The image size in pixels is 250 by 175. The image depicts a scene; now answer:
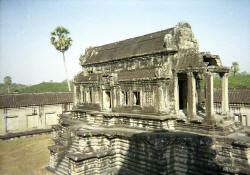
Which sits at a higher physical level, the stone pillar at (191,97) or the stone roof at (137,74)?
the stone roof at (137,74)

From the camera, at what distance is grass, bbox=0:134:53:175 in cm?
1523

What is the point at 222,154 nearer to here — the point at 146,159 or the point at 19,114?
the point at 146,159

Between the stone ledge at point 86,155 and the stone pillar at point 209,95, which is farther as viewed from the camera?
the stone ledge at point 86,155

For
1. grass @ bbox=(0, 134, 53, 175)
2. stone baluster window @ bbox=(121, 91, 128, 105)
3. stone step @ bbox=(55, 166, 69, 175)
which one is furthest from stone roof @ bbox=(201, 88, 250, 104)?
grass @ bbox=(0, 134, 53, 175)

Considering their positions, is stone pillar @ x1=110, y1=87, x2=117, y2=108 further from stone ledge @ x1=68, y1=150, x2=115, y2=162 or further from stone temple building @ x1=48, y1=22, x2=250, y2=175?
stone ledge @ x1=68, y1=150, x2=115, y2=162

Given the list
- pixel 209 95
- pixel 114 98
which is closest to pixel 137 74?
pixel 114 98

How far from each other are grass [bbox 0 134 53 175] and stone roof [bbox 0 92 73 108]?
14.0 feet

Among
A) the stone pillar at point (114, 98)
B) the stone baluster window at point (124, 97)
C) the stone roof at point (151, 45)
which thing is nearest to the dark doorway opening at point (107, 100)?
the stone pillar at point (114, 98)

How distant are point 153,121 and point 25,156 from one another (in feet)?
40.3

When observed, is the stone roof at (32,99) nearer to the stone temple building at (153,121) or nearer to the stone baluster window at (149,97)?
the stone temple building at (153,121)

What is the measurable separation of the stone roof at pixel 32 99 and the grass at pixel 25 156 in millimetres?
4275

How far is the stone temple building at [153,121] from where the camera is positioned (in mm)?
10445

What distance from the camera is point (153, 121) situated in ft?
41.1

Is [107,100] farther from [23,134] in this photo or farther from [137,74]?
[23,134]
